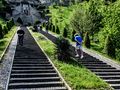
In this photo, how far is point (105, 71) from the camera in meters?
19.0

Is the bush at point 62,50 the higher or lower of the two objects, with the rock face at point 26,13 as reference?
higher

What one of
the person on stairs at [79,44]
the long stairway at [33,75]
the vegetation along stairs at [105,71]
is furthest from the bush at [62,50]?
the vegetation along stairs at [105,71]

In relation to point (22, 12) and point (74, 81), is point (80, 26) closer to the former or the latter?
point (74, 81)

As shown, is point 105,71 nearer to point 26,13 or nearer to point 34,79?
point 34,79

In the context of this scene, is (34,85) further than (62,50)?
No

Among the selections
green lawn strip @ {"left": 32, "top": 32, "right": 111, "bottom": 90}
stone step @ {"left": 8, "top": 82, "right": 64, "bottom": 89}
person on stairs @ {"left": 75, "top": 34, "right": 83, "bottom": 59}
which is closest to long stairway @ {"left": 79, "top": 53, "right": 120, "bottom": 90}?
green lawn strip @ {"left": 32, "top": 32, "right": 111, "bottom": 90}

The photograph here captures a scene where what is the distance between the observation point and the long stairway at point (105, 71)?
1596cm

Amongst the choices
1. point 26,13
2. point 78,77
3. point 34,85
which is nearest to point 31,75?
point 34,85

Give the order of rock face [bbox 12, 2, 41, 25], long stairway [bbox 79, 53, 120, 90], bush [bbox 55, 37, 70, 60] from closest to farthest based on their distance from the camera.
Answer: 1. long stairway [bbox 79, 53, 120, 90]
2. bush [bbox 55, 37, 70, 60]
3. rock face [bbox 12, 2, 41, 25]

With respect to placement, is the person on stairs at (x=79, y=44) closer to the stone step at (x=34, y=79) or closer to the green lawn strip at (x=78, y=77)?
the green lawn strip at (x=78, y=77)

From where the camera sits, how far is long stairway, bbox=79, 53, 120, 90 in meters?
16.0

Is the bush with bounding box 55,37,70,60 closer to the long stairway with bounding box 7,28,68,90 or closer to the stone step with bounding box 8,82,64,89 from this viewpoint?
the long stairway with bounding box 7,28,68,90

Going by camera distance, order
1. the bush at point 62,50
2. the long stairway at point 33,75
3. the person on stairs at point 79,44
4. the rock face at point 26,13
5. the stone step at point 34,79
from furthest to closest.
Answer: the rock face at point 26,13 < the person on stairs at point 79,44 < the bush at point 62,50 < the stone step at point 34,79 < the long stairway at point 33,75

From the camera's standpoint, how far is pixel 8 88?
14.1 m
